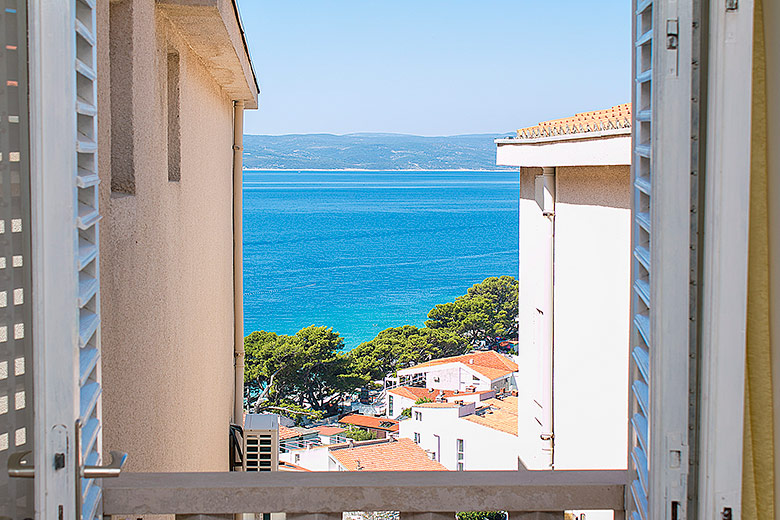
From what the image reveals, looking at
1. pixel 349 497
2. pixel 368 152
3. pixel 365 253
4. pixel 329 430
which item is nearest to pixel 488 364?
pixel 329 430

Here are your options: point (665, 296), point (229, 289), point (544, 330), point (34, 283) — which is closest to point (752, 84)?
point (665, 296)

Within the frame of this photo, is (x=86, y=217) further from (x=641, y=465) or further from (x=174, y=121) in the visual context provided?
(x=174, y=121)

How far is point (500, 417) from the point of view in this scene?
1611cm

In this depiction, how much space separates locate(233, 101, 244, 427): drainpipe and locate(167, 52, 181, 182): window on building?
3.61 metres

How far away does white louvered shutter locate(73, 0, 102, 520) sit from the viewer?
1.56 meters

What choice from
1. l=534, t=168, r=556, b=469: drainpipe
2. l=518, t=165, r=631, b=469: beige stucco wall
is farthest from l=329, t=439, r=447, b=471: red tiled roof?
l=534, t=168, r=556, b=469: drainpipe

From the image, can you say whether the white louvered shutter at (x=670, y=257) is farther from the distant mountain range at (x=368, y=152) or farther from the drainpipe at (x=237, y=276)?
the distant mountain range at (x=368, y=152)

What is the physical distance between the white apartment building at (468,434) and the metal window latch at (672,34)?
12.1m

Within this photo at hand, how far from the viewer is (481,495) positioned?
6.45ft

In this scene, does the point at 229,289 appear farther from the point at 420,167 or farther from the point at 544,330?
the point at 420,167

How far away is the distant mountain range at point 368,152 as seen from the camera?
10019cm

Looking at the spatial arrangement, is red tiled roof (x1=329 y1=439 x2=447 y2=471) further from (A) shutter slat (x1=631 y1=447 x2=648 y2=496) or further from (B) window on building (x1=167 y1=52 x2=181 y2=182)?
(A) shutter slat (x1=631 y1=447 x2=648 y2=496)

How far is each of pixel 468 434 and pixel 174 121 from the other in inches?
494

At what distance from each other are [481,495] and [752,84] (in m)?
1.07
